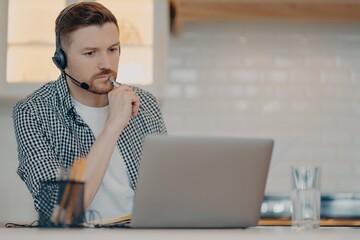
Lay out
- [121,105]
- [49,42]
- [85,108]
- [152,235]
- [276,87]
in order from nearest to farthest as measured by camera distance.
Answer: [152,235] < [121,105] < [85,108] < [49,42] < [276,87]

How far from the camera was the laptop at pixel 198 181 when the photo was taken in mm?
1474

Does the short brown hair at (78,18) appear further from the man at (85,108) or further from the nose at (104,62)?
the nose at (104,62)

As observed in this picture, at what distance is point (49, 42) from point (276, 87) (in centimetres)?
A: 123

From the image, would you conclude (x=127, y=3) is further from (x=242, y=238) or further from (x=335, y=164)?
(x=242, y=238)

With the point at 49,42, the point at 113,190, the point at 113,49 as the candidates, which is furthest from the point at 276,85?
the point at 113,190

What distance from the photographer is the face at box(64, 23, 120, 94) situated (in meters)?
2.25

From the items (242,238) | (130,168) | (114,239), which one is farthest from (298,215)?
(130,168)

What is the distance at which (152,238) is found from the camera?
1205mm

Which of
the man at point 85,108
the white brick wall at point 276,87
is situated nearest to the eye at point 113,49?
the man at point 85,108

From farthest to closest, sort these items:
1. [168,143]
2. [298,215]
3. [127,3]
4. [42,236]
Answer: [127,3] < [298,215] < [168,143] < [42,236]

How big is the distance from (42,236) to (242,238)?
340mm

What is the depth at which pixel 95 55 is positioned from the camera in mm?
2264

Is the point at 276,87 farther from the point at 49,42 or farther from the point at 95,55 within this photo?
the point at 95,55

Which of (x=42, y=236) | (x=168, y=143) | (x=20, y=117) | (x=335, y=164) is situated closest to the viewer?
(x=42, y=236)
